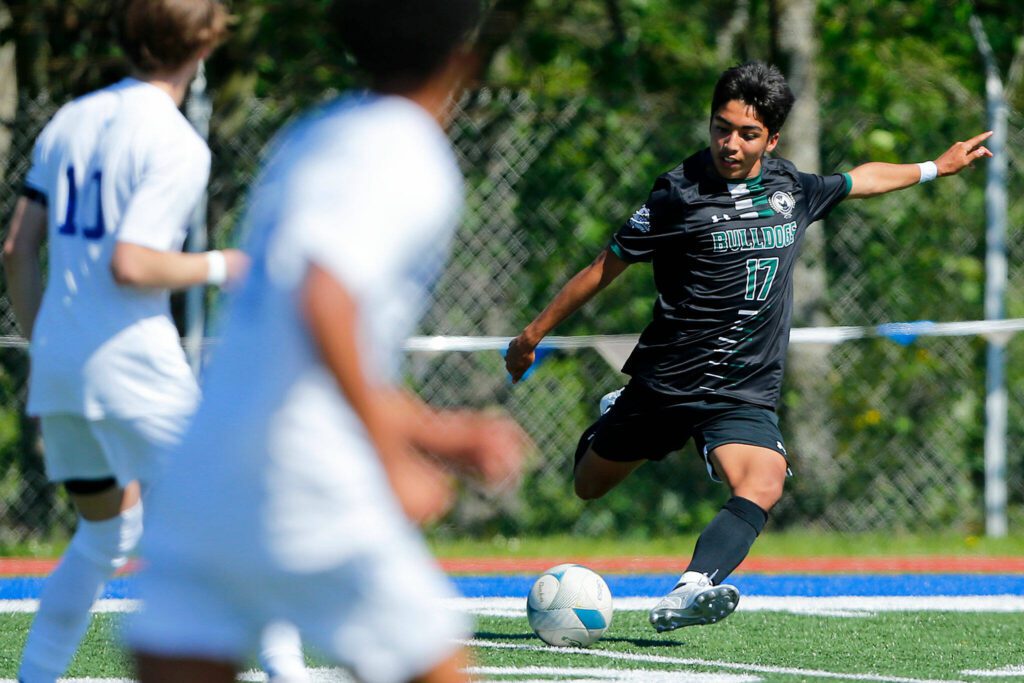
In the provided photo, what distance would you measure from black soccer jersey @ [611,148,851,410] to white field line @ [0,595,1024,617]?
4.10 ft

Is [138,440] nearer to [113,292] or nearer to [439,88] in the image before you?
[113,292]

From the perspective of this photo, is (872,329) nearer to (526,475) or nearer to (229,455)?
(526,475)

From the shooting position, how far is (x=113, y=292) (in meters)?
3.83

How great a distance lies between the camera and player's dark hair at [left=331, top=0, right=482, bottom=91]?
243 cm

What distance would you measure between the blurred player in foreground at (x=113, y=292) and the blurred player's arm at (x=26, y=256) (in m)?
0.08

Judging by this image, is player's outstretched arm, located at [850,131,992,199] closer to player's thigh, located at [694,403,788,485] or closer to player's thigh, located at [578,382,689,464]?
player's thigh, located at [694,403,788,485]

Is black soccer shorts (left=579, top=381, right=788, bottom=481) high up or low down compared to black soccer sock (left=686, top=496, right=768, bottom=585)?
up

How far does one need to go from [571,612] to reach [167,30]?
101 inches

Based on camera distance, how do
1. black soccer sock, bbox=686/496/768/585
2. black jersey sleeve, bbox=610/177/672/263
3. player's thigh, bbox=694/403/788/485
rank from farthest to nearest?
black jersey sleeve, bbox=610/177/672/263
player's thigh, bbox=694/403/788/485
black soccer sock, bbox=686/496/768/585

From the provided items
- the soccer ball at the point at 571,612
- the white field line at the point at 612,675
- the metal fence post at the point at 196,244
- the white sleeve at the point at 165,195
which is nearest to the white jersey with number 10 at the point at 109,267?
the white sleeve at the point at 165,195

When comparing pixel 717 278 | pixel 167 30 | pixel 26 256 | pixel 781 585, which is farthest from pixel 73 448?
pixel 781 585

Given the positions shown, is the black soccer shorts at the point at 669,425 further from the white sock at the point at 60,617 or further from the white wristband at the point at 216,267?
the white sock at the point at 60,617

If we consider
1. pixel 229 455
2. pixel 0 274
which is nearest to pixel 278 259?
pixel 229 455

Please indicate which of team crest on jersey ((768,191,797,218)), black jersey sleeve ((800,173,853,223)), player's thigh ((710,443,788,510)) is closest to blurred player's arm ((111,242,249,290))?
player's thigh ((710,443,788,510))
